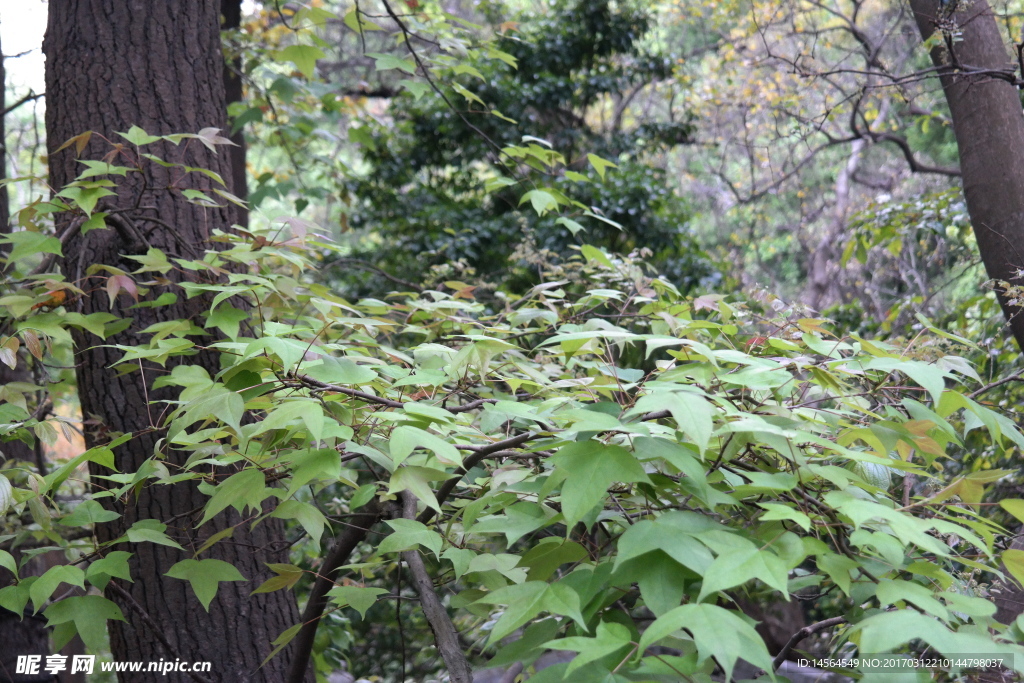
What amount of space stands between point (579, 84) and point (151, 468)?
7.09 meters

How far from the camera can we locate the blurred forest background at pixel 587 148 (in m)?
2.91

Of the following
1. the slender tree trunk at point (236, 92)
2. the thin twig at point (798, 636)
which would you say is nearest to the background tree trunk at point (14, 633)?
the slender tree trunk at point (236, 92)

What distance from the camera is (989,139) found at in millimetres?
2184

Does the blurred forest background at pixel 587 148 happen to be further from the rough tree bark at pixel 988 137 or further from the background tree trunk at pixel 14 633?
the background tree trunk at pixel 14 633

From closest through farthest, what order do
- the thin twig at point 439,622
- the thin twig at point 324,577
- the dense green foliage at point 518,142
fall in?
the thin twig at point 439,622 → the thin twig at point 324,577 → the dense green foliage at point 518,142

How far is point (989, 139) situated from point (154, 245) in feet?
8.20

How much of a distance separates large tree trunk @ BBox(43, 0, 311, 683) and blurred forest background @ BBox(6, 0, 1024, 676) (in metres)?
0.41

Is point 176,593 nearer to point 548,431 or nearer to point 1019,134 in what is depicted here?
point 548,431

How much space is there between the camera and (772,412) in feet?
3.80

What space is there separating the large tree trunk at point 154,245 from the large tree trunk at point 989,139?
7.15 feet

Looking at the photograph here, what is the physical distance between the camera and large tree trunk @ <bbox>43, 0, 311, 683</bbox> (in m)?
1.81

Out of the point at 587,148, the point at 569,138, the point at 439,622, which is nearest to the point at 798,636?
the point at 439,622

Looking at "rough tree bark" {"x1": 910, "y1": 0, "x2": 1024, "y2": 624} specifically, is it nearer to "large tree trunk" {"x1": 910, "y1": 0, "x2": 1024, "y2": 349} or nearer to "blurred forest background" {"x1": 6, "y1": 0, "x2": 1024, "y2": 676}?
"large tree trunk" {"x1": 910, "y1": 0, "x2": 1024, "y2": 349}

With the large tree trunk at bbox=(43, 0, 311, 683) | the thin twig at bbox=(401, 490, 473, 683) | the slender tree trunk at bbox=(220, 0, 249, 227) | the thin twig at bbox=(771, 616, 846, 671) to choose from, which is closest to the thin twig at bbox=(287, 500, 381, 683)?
the thin twig at bbox=(401, 490, 473, 683)
